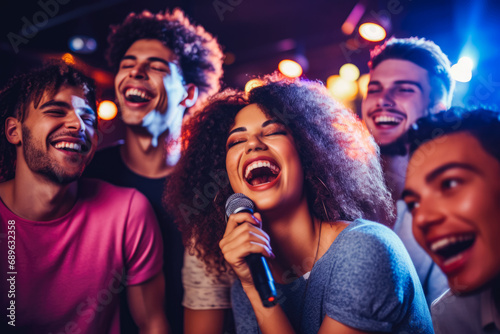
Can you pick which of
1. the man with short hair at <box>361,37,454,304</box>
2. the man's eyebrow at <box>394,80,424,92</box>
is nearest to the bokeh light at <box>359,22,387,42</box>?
the man with short hair at <box>361,37,454,304</box>

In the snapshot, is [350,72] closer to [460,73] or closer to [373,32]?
[373,32]

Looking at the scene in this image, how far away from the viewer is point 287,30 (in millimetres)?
4605

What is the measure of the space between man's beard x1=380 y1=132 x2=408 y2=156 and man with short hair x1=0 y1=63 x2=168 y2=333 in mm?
1486

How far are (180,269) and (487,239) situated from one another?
1.56 meters

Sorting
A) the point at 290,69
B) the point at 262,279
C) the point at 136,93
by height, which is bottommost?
the point at 262,279

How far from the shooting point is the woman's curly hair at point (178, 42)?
2545 mm

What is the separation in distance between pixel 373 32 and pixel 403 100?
0.87 m

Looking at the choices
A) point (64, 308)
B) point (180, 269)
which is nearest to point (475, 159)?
point (180, 269)

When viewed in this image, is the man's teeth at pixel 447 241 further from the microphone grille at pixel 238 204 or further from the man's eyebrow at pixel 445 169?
the microphone grille at pixel 238 204

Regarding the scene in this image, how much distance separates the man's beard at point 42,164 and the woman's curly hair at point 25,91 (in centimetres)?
15

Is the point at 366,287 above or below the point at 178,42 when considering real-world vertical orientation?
below

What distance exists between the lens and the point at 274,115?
5.90 ft

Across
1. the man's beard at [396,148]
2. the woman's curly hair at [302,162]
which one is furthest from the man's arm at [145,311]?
the man's beard at [396,148]

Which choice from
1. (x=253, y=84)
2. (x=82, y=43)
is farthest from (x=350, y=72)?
(x=82, y=43)
